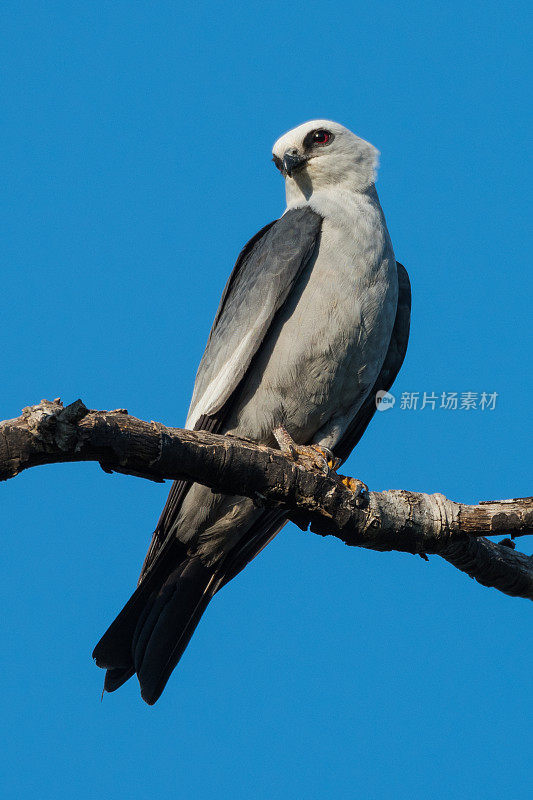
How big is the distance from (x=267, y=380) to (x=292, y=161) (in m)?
1.76

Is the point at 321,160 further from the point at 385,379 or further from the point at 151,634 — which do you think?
the point at 151,634

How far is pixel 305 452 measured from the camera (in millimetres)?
4895

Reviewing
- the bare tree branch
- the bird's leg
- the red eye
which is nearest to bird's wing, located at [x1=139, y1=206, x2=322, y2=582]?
the bird's leg

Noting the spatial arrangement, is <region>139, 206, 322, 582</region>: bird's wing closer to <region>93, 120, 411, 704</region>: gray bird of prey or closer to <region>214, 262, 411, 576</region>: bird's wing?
<region>93, 120, 411, 704</region>: gray bird of prey

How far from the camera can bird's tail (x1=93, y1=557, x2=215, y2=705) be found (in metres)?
5.24

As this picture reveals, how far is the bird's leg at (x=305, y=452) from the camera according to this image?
4.54m

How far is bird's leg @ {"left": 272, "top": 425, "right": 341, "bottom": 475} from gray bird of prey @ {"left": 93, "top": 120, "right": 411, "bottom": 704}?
14 centimetres

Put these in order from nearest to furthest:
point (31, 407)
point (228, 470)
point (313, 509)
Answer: point (31, 407) < point (228, 470) < point (313, 509)

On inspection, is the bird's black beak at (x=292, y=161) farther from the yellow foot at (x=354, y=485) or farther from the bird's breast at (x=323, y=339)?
the yellow foot at (x=354, y=485)

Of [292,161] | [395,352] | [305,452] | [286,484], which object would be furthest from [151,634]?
[292,161]

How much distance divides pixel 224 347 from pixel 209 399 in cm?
39

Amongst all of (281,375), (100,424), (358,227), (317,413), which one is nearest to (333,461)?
(317,413)

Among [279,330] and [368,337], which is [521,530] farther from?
[279,330]

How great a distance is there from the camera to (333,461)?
17.9ft
